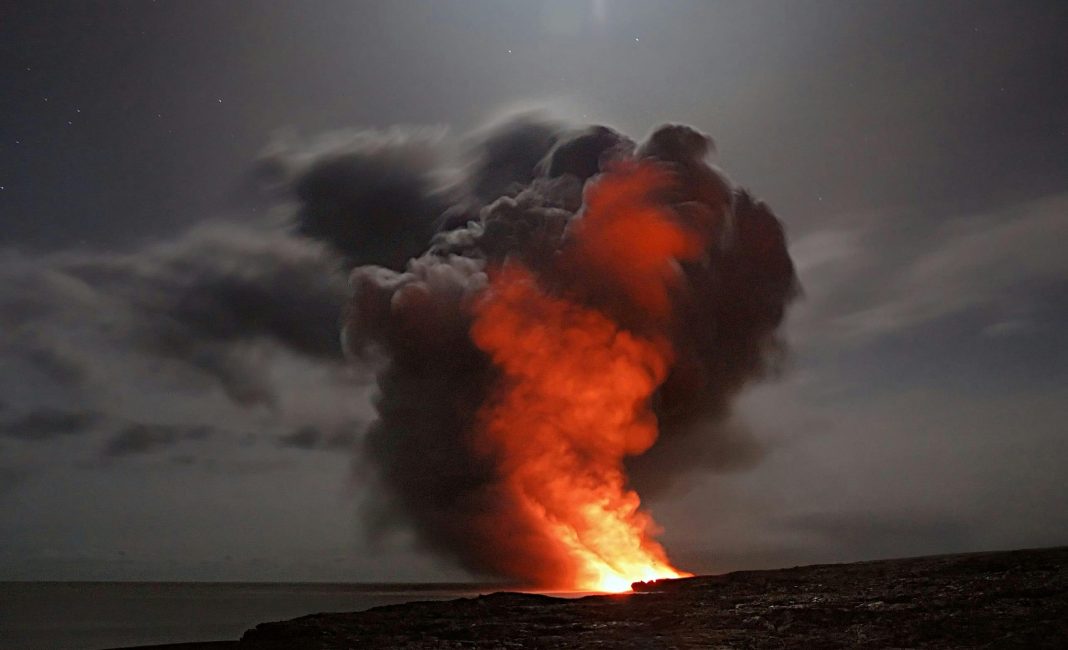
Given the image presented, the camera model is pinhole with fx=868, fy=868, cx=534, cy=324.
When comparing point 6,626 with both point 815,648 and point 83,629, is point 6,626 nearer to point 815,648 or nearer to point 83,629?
point 83,629

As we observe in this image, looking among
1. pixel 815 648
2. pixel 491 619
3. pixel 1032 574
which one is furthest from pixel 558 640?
pixel 1032 574

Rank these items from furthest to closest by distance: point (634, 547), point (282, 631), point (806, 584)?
point (634, 547) < point (806, 584) < point (282, 631)

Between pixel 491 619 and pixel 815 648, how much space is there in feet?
51.4

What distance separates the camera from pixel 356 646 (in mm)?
35781

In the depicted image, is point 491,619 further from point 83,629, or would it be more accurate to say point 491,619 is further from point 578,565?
point 83,629

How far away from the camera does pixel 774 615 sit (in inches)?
1426

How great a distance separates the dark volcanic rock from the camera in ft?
104

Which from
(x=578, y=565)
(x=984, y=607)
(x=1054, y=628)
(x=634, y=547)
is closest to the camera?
(x=1054, y=628)

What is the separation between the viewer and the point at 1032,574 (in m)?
37.4

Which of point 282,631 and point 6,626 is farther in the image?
point 6,626

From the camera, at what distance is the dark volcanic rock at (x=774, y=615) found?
31578mm

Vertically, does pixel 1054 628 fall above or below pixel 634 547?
below

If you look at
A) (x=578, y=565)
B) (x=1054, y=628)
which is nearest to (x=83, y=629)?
(x=578, y=565)

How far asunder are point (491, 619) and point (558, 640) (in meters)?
6.65
